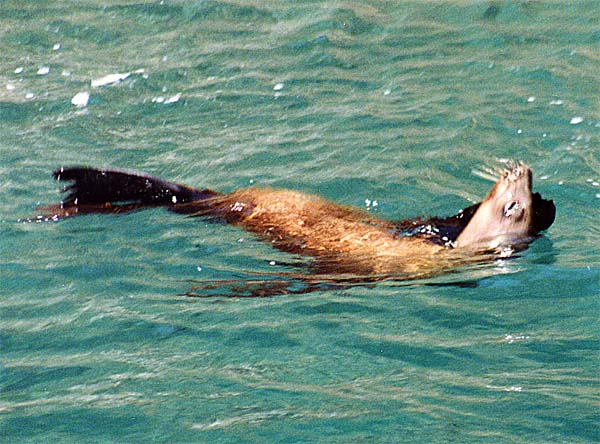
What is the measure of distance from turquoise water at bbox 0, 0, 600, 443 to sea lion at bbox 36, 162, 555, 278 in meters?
0.14

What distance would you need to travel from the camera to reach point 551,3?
9.38m

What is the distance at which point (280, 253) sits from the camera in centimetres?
557

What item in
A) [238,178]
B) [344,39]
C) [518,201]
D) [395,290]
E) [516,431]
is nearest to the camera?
[516,431]

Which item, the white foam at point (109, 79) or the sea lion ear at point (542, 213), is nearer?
the sea lion ear at point (542, 213)

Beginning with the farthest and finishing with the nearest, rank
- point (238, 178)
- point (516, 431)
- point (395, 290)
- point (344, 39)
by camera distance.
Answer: point (344, 39)
point (238, 178)
point (395, 290)
point (516, 431)

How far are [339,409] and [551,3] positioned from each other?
6.41m

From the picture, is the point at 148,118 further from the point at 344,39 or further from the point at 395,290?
the point at 395,290

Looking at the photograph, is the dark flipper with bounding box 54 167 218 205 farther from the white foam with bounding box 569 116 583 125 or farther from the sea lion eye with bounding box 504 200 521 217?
the white foam with bounding box 569 116 583 125

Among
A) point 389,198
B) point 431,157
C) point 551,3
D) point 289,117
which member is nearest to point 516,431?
point 389,198

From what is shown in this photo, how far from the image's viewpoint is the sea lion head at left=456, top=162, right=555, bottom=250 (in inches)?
212

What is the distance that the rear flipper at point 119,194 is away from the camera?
586 centimetres

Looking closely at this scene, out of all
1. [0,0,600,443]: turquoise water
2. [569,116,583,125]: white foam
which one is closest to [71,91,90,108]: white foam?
[0,0,600,443]: turquoise water

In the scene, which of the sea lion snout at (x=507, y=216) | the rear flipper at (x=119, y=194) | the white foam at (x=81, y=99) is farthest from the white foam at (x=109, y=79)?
the sea lion snout at (x=507, y=216)

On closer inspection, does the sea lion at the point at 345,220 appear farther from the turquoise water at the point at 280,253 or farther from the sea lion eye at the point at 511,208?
the turquoise water at the point at 280,253
